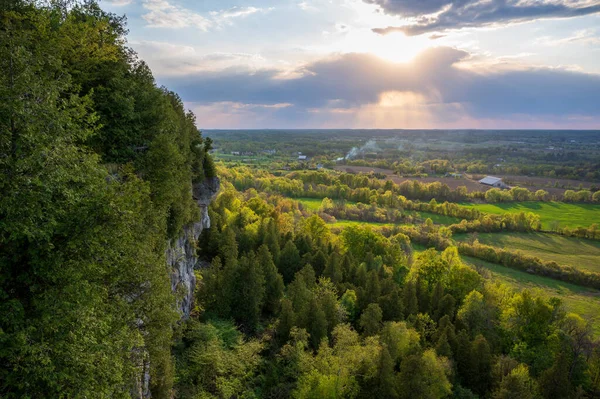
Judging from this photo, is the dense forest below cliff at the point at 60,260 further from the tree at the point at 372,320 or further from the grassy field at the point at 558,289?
the grassy field at the point at 558,289

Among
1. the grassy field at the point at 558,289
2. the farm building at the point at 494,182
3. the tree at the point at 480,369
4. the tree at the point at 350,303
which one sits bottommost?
the grassy field at the point at 558,289

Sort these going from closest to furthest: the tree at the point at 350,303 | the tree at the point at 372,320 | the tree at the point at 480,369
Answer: the tree at the point at 480,369, the tree at the point at 372,320, the tree at the point at 350,303

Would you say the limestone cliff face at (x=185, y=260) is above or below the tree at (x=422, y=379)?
above

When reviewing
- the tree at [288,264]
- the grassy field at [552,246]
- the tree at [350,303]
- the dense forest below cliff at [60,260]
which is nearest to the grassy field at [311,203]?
the grassy field at [552,246]

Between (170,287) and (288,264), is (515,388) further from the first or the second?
(288,264)

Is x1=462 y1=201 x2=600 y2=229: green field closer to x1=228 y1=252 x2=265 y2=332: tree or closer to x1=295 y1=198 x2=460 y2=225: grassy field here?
x1=295 y1=198 x2=460 y2=225: grassy field

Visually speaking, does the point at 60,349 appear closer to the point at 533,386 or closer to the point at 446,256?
the point at 533,386

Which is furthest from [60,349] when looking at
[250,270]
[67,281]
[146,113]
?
[250,270]
